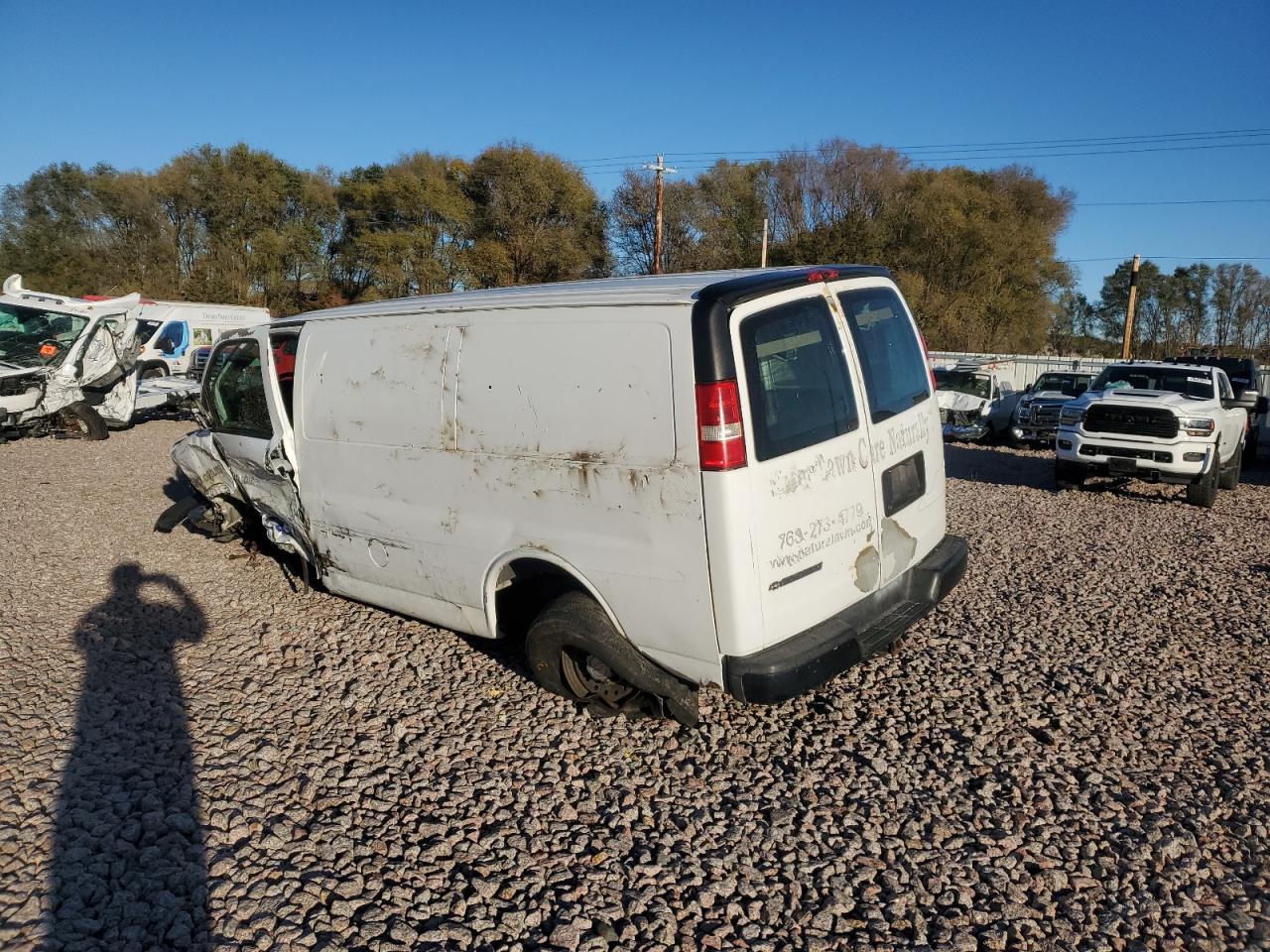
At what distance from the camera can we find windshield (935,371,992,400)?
18641 mm

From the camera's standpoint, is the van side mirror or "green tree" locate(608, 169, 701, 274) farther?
"green tree" locate(608, 169, 701, 274)

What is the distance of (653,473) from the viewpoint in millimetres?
3430

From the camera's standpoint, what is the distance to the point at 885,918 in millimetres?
2805

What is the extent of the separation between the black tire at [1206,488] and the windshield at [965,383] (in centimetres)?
822

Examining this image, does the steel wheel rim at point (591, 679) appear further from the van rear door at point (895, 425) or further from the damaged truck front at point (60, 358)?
the damaged truck front at point (60, 358)

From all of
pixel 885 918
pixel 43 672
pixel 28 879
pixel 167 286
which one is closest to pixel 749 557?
pixel 885 918

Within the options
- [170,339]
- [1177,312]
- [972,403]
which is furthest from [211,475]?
[1177,312]

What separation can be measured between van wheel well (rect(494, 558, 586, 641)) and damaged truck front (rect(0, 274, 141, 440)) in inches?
504

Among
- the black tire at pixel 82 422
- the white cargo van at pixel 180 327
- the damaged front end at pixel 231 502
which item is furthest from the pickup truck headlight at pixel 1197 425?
the white cargo van at pixel 180 327

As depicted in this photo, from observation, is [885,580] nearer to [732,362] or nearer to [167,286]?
[732,362]

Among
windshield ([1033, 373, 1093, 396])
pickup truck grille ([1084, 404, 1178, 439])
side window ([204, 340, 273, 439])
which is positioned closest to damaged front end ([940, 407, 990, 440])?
windshield ([1033, 373, 1093, 396])

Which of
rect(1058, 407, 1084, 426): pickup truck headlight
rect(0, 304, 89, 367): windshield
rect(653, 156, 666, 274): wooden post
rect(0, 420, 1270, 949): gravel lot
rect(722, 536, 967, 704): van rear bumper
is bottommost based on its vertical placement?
rect(0, 420, 1270, 949): gravel lot

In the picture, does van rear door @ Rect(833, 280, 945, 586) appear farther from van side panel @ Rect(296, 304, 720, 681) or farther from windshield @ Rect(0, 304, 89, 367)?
windshield @ Rect(0, 304, 89, 367)

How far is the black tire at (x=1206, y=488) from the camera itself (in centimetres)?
1020
